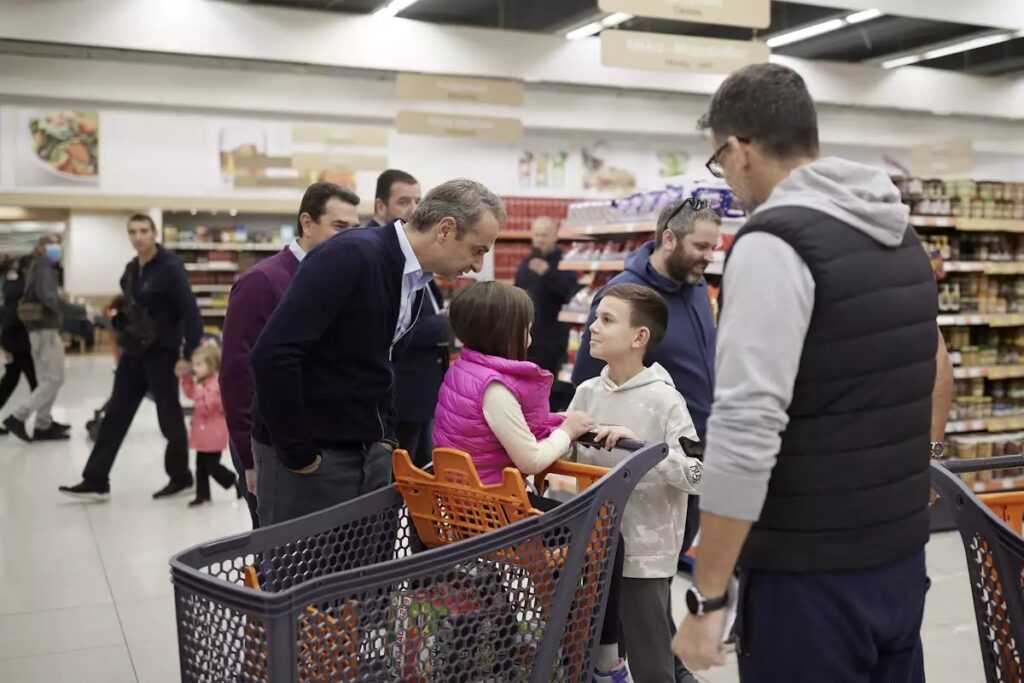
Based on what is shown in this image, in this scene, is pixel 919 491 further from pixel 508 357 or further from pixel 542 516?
pixel 508 357

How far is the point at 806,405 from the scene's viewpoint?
1.50m

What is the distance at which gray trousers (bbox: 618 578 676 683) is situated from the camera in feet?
8.80

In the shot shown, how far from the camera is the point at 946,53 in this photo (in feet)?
42.5

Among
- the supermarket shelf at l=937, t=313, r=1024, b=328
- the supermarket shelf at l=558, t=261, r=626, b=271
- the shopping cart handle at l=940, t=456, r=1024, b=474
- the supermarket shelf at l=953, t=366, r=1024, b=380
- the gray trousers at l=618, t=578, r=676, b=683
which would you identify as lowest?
→ the gray trousers at l=618, t=578, r=676, b=683

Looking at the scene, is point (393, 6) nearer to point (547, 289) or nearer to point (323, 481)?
point (547, 289)

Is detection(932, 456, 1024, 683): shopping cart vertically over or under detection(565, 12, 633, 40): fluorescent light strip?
under

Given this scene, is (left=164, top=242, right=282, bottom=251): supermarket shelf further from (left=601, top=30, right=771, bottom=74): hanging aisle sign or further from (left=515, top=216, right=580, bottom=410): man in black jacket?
(left=601, top=30, right=771, bottom=74): hanging aisle sign

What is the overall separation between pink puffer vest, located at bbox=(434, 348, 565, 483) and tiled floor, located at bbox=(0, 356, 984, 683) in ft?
4.79

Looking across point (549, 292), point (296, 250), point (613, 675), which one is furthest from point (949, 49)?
point (613, 675)

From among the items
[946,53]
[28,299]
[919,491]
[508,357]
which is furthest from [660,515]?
[946,53]

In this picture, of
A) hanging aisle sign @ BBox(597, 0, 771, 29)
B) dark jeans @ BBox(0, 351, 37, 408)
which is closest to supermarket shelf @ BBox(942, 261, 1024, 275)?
hanging aisle sign @ BBox(597, 0, 771, 29)

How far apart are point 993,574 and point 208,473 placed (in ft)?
16.6

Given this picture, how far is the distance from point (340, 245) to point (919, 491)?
138 cm

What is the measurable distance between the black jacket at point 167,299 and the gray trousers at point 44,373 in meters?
2.69
